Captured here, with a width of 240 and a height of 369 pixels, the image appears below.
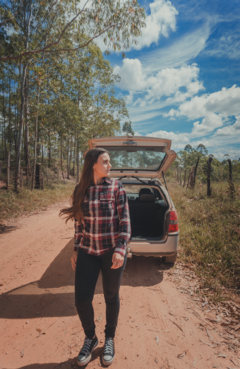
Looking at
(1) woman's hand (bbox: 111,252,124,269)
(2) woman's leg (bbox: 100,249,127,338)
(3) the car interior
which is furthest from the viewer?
(3) the car interior

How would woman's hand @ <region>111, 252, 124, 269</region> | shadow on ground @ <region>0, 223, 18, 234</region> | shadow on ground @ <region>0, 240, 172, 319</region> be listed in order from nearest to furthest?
Answer: 1. woman's hand @ <region>111, 252, 124, 269</region>
2. shadow on ground @ <region>0, 240, 172, 319</region>
3. shadow on ground @ <region>0, 223, 18, 234</region>

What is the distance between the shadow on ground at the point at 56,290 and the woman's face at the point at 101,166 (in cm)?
191

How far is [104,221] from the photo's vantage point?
175 cm

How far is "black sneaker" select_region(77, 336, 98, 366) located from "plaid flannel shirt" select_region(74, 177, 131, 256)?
3.06 feet

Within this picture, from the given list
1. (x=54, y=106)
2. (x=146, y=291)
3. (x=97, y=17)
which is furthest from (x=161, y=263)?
(x=54, y=106)

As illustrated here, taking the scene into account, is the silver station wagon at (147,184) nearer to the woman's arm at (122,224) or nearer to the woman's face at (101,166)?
the woman's arm at (122,224)

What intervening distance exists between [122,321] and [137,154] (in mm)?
2581

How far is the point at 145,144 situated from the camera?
3.22 metres

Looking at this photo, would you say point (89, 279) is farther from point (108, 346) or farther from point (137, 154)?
point (137, 154)

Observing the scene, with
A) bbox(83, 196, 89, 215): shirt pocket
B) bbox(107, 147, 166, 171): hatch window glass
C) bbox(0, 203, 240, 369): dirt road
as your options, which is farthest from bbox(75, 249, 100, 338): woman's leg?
bbox(107, 147, 166, 171): hatch window glass

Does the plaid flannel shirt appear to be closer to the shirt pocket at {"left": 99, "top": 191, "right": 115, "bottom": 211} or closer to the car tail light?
the shirt pocket at {"left": 99, "top": 191, "right": 115, "bottom": 211}

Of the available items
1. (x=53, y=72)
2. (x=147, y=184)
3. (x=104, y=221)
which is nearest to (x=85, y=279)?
(x=104, y=221)

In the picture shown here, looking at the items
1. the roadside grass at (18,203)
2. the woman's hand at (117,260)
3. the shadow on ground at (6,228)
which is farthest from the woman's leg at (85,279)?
the roadside grass at (18,203)

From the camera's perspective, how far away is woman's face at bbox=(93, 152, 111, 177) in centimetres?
183
